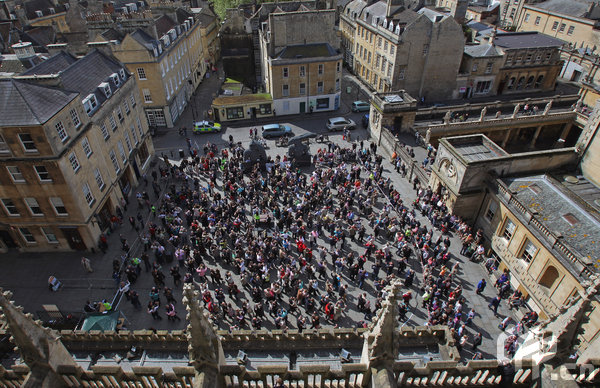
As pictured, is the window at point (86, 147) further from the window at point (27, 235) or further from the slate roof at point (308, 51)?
the slate roof at point (308, 51)

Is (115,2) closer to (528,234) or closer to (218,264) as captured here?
(218,264)

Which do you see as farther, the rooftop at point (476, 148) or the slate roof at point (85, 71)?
the rooftop at point (476, 148)

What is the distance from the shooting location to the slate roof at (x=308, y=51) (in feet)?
157

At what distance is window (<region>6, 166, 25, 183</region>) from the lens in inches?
952

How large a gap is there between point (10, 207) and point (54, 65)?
12.0m

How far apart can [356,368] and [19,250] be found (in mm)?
30260

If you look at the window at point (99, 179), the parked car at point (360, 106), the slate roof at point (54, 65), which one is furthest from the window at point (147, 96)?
the parked car at point (360, 106)

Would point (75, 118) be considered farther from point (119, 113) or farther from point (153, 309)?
point (153, 309)

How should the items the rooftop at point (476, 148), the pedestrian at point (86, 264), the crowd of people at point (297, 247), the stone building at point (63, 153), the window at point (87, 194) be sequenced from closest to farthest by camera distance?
the crowd of people at point (297, 247)
the stone building at point (63, 153)
the pedestrian at point (86, 264)
the window at point (87, 194)
the rooftop at point (476, 148)

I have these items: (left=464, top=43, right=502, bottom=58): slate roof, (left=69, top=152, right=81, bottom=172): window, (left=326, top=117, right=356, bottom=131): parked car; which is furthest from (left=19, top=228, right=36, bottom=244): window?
(left=464, top=43, right=502, bottom=58): slate roof

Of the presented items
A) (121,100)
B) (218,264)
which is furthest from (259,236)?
(121,100)

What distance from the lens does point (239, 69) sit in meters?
59.5

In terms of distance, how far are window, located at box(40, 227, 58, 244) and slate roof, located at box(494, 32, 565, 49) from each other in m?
59.1

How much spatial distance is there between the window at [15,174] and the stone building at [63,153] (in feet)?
0.15
